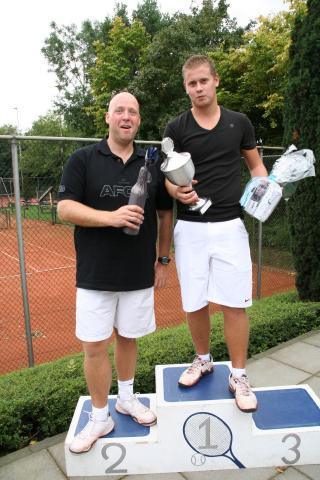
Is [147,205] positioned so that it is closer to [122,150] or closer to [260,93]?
[122,150]

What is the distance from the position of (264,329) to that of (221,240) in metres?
2.23

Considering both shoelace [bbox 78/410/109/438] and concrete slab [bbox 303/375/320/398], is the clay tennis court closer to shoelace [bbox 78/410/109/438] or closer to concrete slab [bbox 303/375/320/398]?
shoelace [bbox 78/410/109/438]

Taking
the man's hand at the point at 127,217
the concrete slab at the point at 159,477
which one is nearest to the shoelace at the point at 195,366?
the concrete slab at the point at 159,477

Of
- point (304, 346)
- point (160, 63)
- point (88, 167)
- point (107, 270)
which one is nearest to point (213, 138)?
point (88, 167)

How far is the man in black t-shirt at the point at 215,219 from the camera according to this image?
7.75 feet

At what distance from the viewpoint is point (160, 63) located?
14117mm

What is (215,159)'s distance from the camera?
2.37 meters

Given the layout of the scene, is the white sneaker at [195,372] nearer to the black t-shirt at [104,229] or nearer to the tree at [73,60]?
the black t-shirt at [104,229]

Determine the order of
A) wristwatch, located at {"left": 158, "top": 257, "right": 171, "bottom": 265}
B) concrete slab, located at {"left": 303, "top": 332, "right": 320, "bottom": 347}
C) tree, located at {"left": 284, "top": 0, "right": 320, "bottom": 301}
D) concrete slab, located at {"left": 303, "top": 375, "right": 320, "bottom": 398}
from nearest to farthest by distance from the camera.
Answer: wristwatch, located at {"left": 158, "top": 257, "right": 171, "bottom": 265} < concrete slab, located at {"left": 303, "top": 375, "right": 320, "bottom": 398} < concrete slab, located at {"left": 303, "top": 332, "right": 320, "bottom": 347} < tree, located at {"left": 284, "top": 0, "right": 320, "bottom": 301}

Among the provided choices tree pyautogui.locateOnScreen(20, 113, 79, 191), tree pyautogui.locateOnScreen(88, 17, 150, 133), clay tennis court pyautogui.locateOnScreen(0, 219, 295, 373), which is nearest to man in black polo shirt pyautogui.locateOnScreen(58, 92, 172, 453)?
tree pyautogui.locateOnScreen(20, 113, 79, 191)

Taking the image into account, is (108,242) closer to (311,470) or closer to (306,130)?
(311,470)

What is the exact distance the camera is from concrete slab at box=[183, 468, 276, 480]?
233cm

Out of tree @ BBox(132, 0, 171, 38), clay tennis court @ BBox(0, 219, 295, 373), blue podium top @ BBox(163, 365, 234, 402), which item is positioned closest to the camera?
blue podium top @ BBox(163, 365, 234, 402)

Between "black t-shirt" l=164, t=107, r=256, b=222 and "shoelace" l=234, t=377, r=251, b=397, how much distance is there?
988mm
